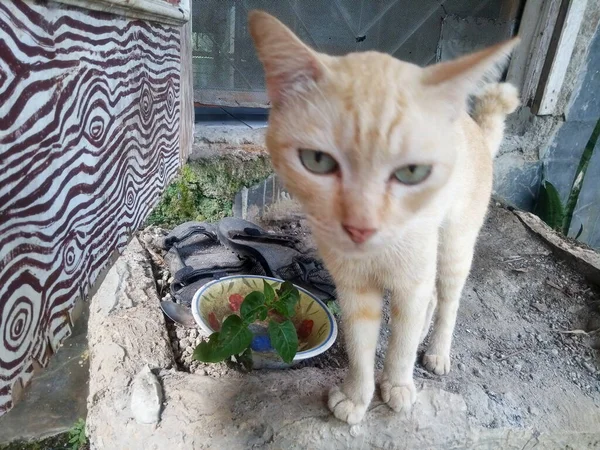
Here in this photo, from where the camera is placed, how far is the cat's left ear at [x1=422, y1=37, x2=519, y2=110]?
2.09ft

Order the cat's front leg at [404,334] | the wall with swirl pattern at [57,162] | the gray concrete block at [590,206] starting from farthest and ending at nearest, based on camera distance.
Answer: the gray concrete block at [590,206], the cat's front leg at [404,334], the wall with swirl pattern at [57,162]

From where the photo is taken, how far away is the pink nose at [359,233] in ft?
2.11

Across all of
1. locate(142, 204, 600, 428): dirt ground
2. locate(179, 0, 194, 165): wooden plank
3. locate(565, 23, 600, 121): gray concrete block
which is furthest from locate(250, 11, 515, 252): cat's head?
locate(565, 23, 600, 121): gray concrete block

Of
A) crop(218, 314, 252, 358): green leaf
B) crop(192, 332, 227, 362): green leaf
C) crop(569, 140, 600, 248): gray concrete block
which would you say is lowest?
crop(569, 140, 600, 248): gray concrete block

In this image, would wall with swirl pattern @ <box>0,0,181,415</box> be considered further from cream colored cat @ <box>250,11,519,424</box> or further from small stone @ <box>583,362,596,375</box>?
small stone @ <box>583,362,596,375</box>

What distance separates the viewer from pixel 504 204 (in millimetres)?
2250

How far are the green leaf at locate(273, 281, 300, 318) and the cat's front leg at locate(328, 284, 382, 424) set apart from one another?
0.54 feet

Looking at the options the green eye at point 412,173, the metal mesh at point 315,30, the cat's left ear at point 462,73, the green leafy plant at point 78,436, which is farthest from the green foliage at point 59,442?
the cat's left ear at point 462,73

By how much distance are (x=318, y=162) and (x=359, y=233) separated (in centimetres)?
13

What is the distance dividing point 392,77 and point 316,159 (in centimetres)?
18

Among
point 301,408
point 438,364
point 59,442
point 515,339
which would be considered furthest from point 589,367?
point 59,442

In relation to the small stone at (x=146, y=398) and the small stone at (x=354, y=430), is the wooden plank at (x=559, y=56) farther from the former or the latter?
the small stone at (x=146, y=398)

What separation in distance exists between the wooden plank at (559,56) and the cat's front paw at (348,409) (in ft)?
7.16

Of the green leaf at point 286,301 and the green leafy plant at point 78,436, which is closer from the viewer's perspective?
the green leaf at point 286,301
